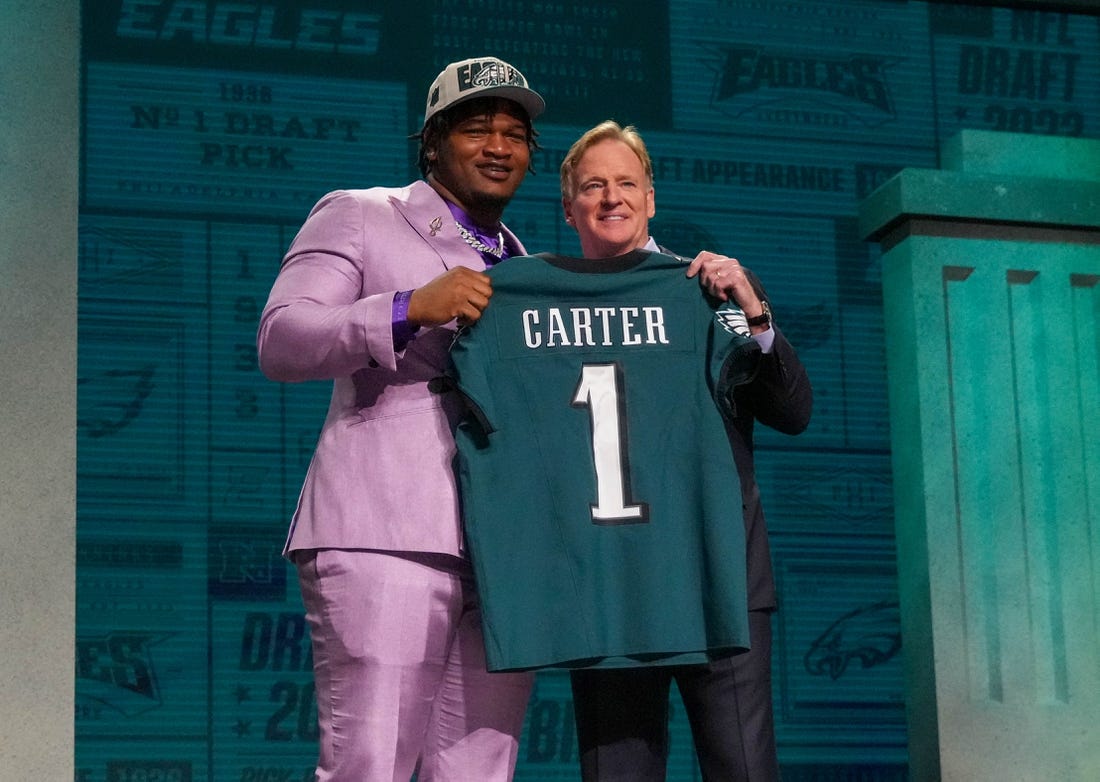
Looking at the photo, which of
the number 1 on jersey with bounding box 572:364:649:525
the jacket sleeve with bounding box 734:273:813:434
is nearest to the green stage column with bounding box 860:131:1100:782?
the jacket sleeve with bounding box 734:273:813:434

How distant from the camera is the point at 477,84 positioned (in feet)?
6.81

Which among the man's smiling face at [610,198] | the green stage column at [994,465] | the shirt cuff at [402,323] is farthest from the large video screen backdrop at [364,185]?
the shirt cuff at [402,323]

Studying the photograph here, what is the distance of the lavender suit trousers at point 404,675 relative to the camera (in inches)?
75.1

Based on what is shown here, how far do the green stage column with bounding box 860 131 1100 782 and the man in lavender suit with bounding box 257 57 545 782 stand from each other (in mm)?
1413

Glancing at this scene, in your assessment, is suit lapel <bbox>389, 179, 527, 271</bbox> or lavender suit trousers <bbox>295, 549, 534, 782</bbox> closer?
lavender suit trousers <bbox>295, 549, 534, 782</bbox>

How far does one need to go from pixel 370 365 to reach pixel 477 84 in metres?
0.42

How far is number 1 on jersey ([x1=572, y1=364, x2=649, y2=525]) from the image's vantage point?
208 cm

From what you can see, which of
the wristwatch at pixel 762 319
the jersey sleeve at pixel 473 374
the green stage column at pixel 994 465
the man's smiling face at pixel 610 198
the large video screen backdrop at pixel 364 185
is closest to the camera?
the jersey sleeve at pixel 473 374

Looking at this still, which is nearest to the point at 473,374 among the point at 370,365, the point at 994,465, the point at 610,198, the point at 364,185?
the point at 370,365

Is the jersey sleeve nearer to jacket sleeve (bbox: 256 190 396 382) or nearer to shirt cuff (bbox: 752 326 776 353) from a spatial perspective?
jacket sleeve (bbox: 256 190 396 382)

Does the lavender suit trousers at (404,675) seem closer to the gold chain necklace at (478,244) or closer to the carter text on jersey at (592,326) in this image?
the carter text on jersey at (592,326)

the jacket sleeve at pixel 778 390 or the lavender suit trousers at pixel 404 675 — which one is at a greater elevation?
the jacket sleeve at pixel 778 390

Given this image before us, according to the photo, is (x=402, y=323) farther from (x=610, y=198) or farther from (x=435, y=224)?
(x=610, y=198)

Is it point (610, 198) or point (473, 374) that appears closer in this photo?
point (473, 374)
